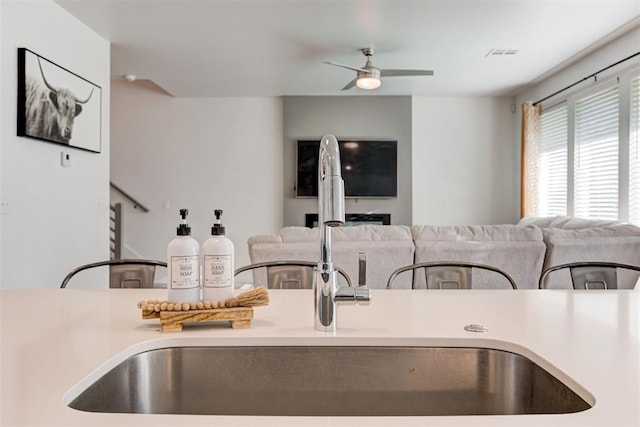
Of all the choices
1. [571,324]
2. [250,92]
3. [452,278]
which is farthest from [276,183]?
[571,324]

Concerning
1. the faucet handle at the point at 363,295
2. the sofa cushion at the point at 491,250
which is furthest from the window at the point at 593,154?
the faucet handle at the point at 363,295

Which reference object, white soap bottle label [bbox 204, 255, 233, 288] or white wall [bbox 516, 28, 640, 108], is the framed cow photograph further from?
white wall [bbox 516, 28, 640, 108]

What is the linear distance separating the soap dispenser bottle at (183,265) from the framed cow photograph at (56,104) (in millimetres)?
2659

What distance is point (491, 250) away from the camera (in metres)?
2.94

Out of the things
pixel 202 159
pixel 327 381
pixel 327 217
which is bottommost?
pixel 327 381

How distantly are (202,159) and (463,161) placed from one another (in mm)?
3807

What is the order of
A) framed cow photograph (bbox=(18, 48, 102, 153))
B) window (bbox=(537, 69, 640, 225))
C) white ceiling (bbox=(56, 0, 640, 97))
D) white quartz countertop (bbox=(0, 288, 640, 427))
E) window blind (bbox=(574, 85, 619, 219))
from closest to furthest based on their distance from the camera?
white quartz countertop (bbox=(0, 288, 640, 427)) < framed cow photograph (bbox=(18, 48, 102, 153)) < white ceiling (bbox=(56, 0, 640, 97)) < window (bbox=(537, 69, 640, 225)) < window blind (bbox=(574, 85, 619, 219))

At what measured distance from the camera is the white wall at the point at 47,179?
2861mm

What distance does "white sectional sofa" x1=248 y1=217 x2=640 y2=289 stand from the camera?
9.55 ft

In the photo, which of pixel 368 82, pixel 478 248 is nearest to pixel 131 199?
pixel 368 82

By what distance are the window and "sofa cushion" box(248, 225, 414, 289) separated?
2.38 meters

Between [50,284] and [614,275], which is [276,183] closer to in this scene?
[50,284]

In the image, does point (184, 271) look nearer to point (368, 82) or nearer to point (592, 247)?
point (592, 247)

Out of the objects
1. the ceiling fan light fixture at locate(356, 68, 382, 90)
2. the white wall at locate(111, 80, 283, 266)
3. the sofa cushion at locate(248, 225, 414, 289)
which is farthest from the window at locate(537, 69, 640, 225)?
the white wall at locate(111, 80, 283, 266)
